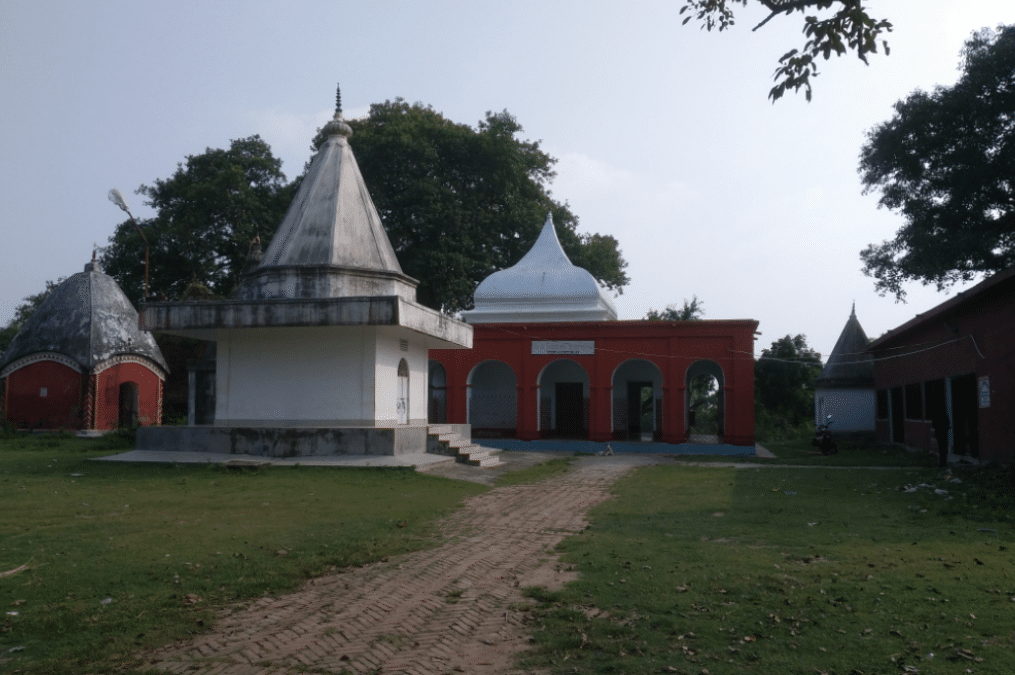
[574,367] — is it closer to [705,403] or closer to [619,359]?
[619,359]

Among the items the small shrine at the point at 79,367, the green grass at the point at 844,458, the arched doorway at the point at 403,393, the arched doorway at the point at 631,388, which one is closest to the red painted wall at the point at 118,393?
the small shrine at the point at 79,367

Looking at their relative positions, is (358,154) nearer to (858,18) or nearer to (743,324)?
(743,324)

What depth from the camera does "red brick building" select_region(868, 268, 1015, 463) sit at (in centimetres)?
1482

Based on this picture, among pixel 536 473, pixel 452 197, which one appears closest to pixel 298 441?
pixel 536 473

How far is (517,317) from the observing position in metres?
26.3

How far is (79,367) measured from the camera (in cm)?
2395

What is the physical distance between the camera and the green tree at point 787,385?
38188 mm

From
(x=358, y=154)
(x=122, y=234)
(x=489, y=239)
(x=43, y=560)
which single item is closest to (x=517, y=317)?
(x=489, y=239)

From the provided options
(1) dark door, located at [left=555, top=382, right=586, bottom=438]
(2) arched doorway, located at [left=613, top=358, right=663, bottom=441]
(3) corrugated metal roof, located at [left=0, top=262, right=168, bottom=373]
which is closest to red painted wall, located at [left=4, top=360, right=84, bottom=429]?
(3) corrugated metal roof, located at [left=0, top=262, right=168, bottom=373]

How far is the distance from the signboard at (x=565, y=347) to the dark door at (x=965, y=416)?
9.53m

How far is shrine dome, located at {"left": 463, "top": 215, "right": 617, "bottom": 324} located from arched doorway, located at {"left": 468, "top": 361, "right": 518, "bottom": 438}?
1665 mm

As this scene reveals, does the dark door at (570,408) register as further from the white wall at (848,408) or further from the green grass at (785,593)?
the green grass at (785,593)

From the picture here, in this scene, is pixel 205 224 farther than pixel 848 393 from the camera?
Yes

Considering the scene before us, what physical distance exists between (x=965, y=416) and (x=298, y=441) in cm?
1471
